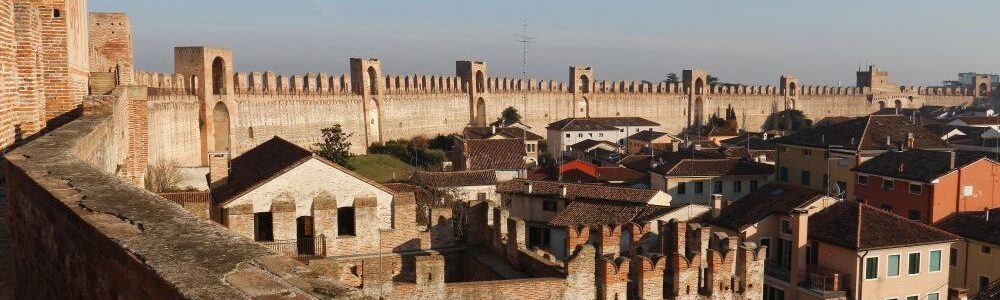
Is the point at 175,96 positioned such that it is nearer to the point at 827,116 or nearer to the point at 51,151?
the point at 51,151

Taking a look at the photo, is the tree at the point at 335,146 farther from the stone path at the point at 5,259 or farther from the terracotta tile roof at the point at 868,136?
the stone path at the point at 5,259

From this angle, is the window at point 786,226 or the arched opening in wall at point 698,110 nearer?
the window at point 786,226

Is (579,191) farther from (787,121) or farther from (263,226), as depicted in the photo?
(787,121)

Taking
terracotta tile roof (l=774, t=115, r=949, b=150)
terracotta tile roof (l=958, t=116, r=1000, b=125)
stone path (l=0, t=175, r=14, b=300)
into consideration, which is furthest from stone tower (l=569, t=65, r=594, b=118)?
stone path (l=0, t=175, r=14, b=300)

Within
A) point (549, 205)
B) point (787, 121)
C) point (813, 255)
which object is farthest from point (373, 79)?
point (787, 121)

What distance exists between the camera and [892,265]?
18.5 meters

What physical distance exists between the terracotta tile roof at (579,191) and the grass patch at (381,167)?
12.8 metres

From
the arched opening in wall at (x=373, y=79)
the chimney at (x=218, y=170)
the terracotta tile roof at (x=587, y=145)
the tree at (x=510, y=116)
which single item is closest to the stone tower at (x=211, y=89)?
the arched opening in wall at (x=373, y=79)

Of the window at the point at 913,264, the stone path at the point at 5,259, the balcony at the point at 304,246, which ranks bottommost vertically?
the window at the point at 913,264

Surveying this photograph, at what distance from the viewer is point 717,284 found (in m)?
12.2

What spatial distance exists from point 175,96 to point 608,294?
94.6 feet

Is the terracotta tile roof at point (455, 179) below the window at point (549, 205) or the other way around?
the other way around

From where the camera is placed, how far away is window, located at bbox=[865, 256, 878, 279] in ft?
59.7

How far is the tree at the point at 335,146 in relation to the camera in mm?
39656
